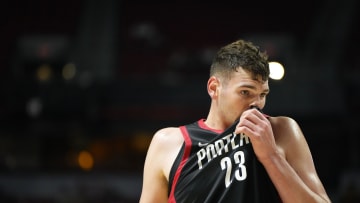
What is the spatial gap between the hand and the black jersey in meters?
0.09

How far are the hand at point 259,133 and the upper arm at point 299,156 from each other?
15cm

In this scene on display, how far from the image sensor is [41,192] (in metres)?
7.67

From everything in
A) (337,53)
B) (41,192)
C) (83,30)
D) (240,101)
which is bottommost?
(41,192)

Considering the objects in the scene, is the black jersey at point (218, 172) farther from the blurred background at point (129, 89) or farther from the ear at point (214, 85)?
the blurred background at point (129, 89)

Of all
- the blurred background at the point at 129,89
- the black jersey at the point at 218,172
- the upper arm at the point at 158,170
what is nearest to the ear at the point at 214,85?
the black jersey at the point at 218,172

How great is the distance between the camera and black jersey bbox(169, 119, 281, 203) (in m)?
1.87

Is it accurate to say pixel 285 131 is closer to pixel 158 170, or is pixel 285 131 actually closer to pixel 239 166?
pixel 239 166

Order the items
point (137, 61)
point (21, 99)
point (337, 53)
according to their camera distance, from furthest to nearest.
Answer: point (137, 61) < point (337, 53) < point (21, 99)

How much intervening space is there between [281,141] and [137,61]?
8764 mm

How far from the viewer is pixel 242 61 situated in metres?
1.97

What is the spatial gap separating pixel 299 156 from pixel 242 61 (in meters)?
0.35

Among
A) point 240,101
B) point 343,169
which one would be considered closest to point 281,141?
point 240,101

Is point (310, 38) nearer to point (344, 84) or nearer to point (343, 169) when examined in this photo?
point (344, 84)

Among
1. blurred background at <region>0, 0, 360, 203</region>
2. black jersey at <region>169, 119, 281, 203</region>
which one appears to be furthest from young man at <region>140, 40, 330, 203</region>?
blurred background at <region>0, 0, 360, 203</region>
